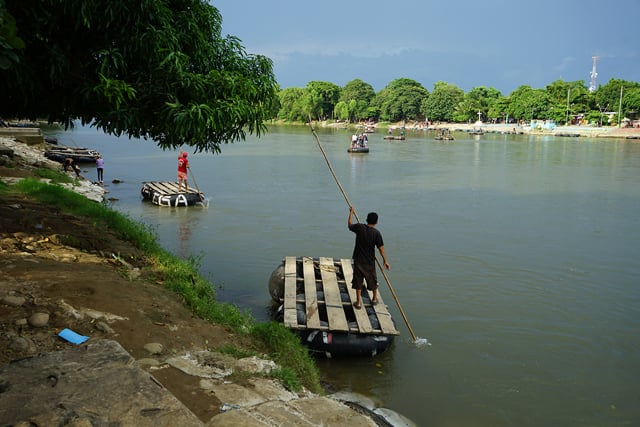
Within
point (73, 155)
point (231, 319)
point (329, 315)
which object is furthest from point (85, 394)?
point (73, 155)

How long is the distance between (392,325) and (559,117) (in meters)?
88.8

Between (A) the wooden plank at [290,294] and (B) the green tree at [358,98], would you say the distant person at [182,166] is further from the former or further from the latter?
(B) the green tree at [358,98]

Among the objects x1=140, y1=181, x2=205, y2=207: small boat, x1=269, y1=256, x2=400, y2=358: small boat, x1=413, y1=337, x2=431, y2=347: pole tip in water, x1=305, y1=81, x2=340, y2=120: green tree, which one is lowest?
x1=413, y1=337, x2=431, y2=347: pole tip in water

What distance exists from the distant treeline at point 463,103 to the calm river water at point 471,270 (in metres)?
39.6

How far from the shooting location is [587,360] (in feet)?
27.9

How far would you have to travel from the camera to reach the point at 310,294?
8633 mm

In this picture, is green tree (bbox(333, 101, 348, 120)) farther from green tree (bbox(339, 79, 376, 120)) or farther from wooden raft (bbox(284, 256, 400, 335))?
wooden raft (bbox(284, 256, 400, 335))

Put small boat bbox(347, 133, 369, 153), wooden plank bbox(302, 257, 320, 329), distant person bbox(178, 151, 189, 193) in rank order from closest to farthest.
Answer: wooden plank bbox(302, 257, 320, 329)
distant person bbox(178, 151, 189, 193)
small boat bbox(347, 133, 369, 153)

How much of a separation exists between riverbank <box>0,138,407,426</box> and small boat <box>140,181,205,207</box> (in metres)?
9.56

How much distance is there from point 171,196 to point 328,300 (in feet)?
37.7

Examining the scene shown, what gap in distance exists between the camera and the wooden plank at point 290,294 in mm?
7680

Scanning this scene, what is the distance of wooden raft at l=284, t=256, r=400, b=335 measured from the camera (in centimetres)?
774

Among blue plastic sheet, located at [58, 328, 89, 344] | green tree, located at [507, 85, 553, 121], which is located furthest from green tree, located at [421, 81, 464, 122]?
blue plastic sheet, located at [58, 328, 89, 344]

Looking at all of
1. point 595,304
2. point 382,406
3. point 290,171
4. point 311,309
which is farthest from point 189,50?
point 290,171
